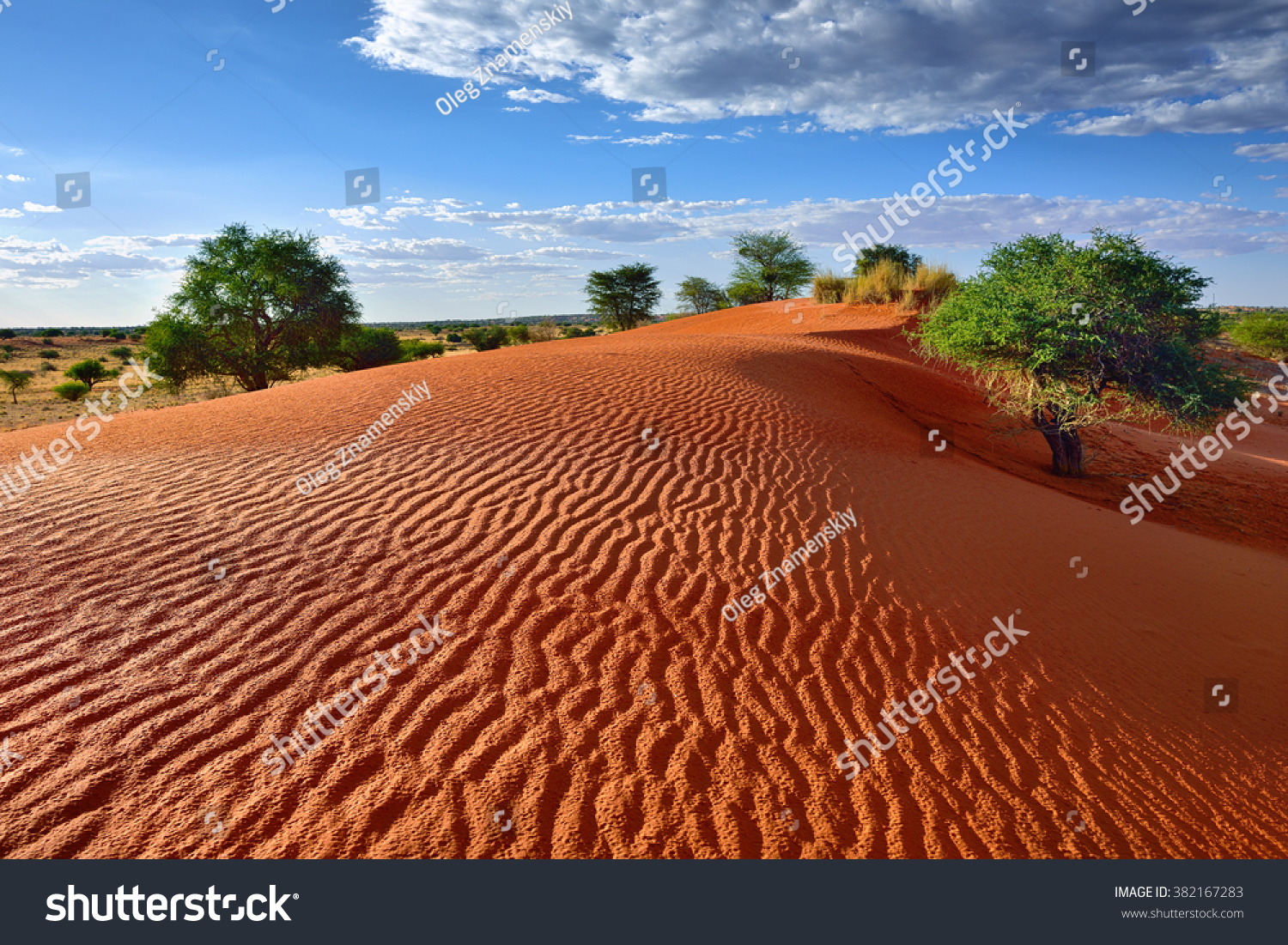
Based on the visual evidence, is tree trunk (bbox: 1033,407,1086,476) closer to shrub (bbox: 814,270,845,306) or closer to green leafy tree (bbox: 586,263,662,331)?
shrub (bbox: 814,270,845,306)

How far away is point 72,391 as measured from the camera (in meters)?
25.3

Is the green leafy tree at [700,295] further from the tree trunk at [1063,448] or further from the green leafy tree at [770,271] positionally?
the tree trunk at [1063,448]

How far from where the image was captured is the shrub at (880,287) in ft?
83.4

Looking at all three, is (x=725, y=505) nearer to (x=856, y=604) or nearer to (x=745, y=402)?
(x=856, y=604)

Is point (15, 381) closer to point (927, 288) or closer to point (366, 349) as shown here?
point (366, 349)

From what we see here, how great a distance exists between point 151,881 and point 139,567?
3.24m

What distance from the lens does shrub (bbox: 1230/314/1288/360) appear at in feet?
98.4

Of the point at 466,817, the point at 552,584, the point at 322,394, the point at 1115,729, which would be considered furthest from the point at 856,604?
the point at 322,394

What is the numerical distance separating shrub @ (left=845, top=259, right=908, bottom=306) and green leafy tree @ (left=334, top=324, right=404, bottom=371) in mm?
19222
